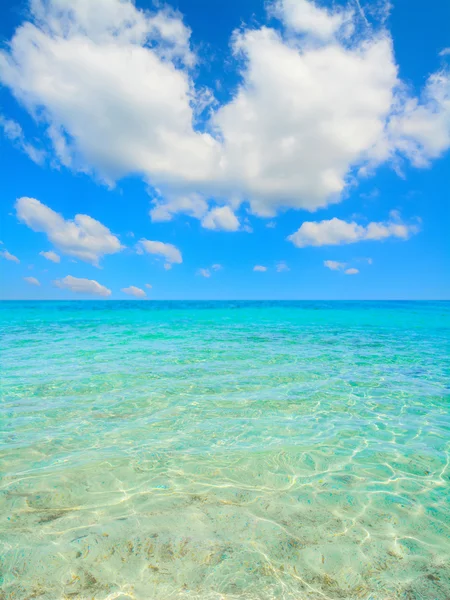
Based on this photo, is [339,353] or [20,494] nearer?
Result: [20,494]

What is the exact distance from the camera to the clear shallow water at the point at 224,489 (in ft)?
9.57

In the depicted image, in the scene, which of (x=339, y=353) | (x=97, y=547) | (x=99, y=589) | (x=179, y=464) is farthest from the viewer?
(x=339, y=353)

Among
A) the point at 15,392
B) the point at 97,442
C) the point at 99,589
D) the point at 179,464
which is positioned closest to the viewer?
the point at 99,589

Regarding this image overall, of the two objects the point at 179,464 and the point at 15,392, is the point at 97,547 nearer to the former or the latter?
the point at 179,464

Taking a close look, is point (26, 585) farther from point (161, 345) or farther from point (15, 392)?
point (161, 345)

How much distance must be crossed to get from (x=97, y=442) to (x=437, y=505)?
17.1 feet

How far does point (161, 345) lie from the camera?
1599 centimetres

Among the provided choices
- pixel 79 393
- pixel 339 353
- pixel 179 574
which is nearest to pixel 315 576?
pixel 179 574

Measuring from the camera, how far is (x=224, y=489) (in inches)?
167

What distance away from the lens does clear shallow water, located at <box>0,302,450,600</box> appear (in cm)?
292

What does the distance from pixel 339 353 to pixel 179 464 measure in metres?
11.0

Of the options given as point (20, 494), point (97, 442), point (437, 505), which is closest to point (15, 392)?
point (97, 442)

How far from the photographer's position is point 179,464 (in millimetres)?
4871

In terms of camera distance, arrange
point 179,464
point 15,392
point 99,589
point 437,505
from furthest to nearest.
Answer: point 15,392
point 179,464
point 437,505
point 99,589
